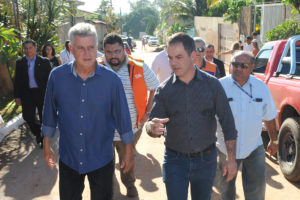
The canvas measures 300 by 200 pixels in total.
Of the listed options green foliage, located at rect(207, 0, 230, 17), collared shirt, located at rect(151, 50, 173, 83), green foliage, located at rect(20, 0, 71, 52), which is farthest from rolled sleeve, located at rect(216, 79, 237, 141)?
green foliage, located at rect(207, 0, 230, 17)

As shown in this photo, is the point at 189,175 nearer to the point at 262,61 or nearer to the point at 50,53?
the point at 262,61

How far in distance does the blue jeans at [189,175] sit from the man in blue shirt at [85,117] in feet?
1.21

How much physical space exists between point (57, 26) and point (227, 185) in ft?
35.3

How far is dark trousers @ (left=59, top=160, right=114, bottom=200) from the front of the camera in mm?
2885

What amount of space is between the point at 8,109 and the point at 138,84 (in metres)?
6.42

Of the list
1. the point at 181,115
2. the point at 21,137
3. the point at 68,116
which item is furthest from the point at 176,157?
the point at 21,137

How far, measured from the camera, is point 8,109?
9.45m

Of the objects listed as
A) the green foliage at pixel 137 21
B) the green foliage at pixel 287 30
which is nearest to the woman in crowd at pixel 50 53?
the green foliage at pixel 287 30

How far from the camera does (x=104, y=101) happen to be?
9.21 feet

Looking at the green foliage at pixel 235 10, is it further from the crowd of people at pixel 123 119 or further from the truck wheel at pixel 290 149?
the crowd of people at pixel 123 119

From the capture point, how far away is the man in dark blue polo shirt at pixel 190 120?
2.78m

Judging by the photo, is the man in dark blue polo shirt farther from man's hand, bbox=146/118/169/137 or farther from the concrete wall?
the concrete wall

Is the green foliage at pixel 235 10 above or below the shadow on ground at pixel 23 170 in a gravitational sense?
above

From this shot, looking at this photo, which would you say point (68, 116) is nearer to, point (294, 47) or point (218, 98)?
point (218, 98)
